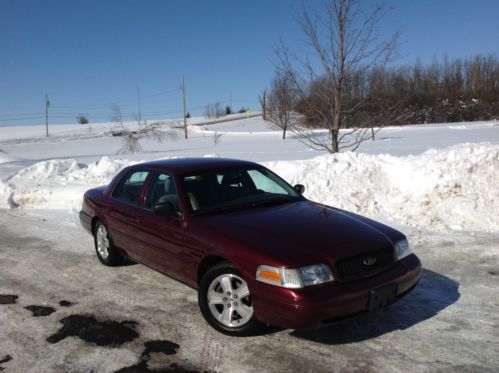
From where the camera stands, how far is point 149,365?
346cm

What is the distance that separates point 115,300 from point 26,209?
21.7ft

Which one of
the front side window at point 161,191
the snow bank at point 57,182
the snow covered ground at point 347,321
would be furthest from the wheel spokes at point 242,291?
the snow bank at point 57,182

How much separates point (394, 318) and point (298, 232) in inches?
47.0

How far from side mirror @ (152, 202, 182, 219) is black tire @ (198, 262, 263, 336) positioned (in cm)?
73

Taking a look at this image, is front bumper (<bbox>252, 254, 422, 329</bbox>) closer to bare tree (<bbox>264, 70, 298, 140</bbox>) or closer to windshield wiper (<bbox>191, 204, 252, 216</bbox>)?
windshield wiper (<bbox>191, 204, 252, 216</bbox>)

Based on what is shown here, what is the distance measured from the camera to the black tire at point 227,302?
3.78 meters

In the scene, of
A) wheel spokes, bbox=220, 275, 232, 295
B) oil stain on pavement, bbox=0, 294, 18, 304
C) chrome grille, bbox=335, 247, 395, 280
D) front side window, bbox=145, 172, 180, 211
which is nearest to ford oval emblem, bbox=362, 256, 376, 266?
chrome grille, bbox=335, 247, 395, 280

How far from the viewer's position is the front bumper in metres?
3.35

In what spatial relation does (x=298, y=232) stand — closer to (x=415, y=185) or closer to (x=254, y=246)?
(x=254, y=246)

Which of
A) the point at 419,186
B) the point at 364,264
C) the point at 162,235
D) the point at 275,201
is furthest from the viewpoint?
the point at 419,186

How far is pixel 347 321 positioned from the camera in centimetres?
353

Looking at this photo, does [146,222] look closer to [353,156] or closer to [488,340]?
[488,340]

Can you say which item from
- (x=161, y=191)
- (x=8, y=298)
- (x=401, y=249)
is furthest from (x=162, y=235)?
(x=401, y=249)

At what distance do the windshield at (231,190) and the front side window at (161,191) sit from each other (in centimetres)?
16
